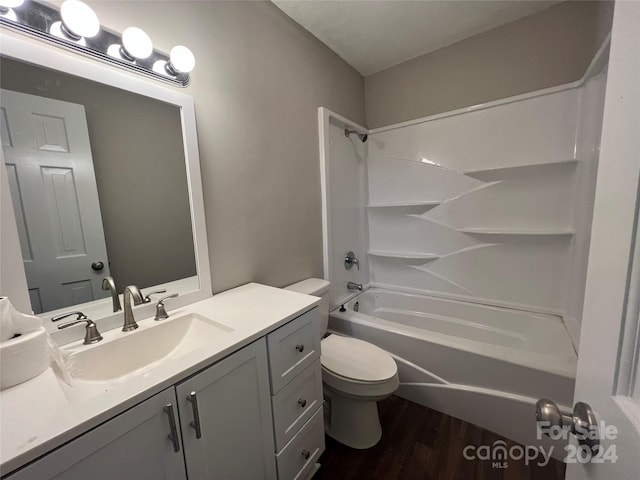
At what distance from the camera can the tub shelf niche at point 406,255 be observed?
2384 mm

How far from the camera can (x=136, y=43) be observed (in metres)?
1.00

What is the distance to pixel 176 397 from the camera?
72cm

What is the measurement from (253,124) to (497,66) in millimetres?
1895

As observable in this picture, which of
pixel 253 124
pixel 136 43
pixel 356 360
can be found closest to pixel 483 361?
pixel 356 360

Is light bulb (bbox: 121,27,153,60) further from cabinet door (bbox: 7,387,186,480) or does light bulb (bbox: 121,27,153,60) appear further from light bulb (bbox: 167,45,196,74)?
cabinet door (bbox: 7,387,186,480)

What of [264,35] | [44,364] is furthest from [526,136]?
[44,364]

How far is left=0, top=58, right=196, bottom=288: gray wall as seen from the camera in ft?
3.26

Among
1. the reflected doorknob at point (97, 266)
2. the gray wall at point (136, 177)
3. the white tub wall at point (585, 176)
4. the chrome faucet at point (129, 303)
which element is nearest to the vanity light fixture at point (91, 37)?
the gray wall at point (136, 177)

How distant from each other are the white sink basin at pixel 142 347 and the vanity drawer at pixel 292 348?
0.19 meters

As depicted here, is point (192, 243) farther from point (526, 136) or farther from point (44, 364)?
point (526, 136)

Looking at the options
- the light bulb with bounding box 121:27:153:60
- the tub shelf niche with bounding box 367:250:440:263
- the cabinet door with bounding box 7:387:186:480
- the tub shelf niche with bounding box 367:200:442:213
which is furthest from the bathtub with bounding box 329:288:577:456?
the light bulb with bounding box 121:27:153:60

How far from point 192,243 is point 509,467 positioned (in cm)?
193

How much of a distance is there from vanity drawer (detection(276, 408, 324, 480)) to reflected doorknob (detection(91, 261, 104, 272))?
1.01 meters

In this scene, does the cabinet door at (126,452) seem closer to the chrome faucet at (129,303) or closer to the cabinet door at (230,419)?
Answer: the cabinet door at (230,419)
